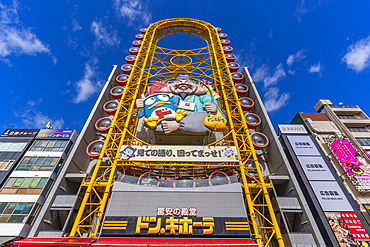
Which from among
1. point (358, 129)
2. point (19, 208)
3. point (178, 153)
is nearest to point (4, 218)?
point (19, 208)

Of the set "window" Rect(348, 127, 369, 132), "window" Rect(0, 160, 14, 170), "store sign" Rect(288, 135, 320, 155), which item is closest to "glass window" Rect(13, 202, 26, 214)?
"window" Rect(0, 160, 14, 170)

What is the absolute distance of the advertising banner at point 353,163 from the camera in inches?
900

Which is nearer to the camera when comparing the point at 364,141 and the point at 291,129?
the point at 291,129

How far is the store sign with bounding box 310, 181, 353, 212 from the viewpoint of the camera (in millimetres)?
18734

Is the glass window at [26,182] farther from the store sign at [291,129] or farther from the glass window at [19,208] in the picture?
the store sign at [291,129]

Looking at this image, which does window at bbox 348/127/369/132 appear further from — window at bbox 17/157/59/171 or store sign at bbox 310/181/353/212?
window at bbox 17/157/59/171

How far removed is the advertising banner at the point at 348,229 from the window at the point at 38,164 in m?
32.4

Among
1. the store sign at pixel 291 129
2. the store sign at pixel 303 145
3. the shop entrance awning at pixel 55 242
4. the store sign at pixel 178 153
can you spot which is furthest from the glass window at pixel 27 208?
the store sign at pixel 291 129

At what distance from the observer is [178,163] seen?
18.6m

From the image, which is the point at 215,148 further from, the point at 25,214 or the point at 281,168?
the point at 25,214

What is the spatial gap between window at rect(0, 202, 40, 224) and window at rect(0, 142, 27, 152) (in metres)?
8.57

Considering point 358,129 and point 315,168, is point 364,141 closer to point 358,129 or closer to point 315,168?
point 358,129

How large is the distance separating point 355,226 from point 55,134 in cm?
3845

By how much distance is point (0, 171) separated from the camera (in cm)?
2411
